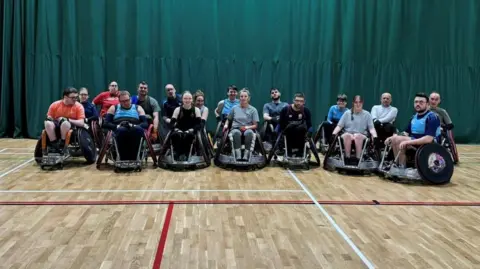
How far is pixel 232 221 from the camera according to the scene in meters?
3.85

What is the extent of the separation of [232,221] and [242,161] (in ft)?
7.82

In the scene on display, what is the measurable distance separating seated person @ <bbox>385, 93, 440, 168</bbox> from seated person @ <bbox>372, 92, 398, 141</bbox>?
1387mm

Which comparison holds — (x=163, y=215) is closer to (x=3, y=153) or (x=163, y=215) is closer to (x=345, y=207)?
(x=345, y=207)

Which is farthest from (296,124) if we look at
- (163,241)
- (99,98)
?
(99,98)

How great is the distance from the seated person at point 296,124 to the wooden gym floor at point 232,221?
0.64 m

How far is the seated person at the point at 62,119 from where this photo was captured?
6082mm

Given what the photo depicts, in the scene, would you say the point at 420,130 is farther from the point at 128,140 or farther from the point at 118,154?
the point at 118,154

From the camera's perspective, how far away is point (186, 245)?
326cm

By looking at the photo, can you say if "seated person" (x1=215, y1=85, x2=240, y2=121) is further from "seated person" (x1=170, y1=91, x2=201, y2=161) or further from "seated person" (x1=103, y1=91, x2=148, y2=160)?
"seated person" (x1=103, y1=91, x2=148, y2=160)

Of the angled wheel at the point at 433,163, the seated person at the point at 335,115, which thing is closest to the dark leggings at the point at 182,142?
the seated person at the point at 335,115

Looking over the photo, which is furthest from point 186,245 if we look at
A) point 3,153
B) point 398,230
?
point 3,153

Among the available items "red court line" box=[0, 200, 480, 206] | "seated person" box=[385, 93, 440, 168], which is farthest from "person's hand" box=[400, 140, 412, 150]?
"red court line" box=[0, 200, 480, 206]

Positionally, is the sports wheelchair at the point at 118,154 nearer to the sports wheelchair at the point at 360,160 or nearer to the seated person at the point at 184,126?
the seated person at the point at 184,126

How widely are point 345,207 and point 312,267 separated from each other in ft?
5.10
